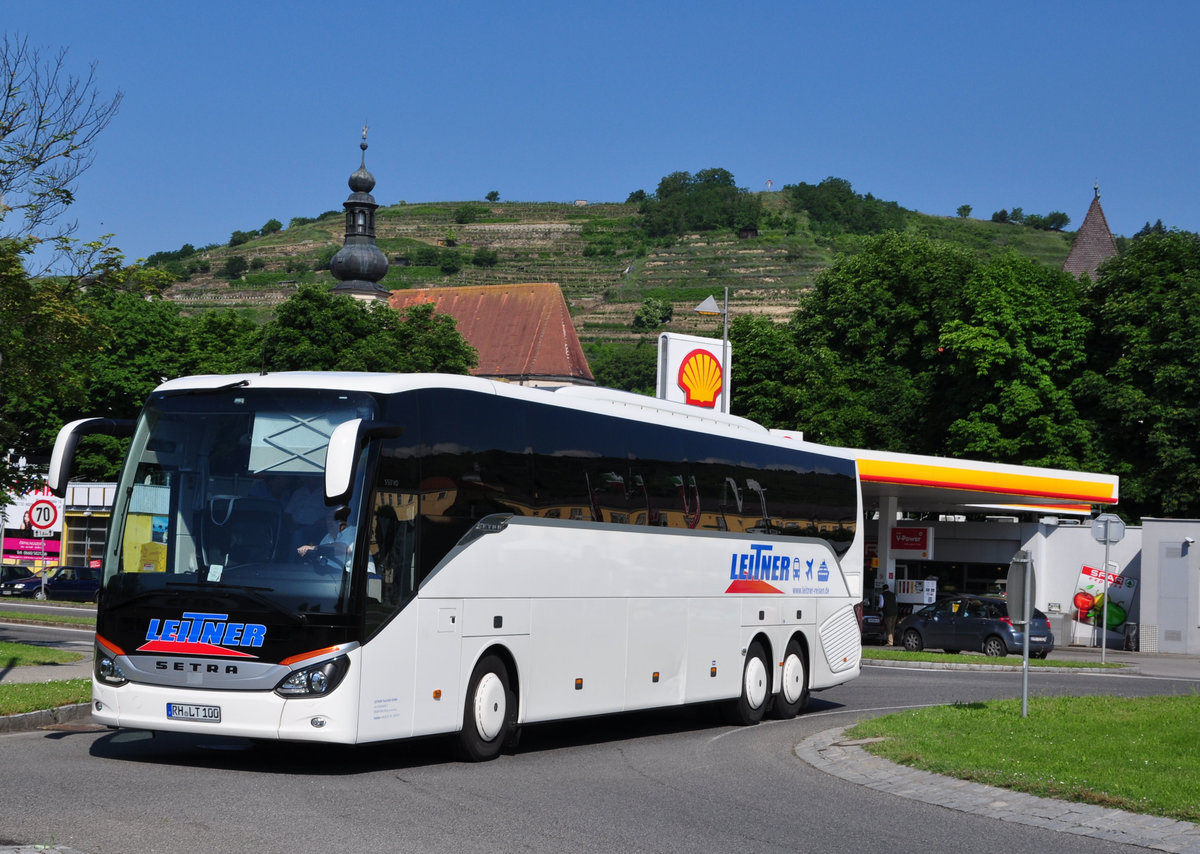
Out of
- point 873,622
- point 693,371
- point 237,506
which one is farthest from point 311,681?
point 873,622

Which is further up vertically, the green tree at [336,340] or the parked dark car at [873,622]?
the green tree at [336,340]

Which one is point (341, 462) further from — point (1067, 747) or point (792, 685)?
point (792, 685)

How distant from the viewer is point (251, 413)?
37.8 ft

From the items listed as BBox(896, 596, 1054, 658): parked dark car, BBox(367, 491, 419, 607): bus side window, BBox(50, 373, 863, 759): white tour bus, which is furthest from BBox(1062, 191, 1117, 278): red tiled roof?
BBox(367, 491, 419, 607): bus side window

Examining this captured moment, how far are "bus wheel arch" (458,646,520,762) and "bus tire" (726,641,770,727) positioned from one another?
4.87 metres

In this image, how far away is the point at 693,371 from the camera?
1321 inches

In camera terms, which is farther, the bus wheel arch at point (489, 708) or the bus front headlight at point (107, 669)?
the bus wheel arch at point (489, 708)

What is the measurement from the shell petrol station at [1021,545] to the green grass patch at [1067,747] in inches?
681

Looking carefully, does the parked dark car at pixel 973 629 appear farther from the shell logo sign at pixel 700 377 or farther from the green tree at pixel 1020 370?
the green tree at pixel 1020 370

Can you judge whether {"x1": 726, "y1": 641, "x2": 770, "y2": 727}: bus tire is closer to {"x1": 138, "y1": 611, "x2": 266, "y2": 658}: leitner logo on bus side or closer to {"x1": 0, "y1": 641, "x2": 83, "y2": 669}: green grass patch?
{"x1": 138, "y1": 611, "x2": 266, "y2": 658}: leitner logo on bus side

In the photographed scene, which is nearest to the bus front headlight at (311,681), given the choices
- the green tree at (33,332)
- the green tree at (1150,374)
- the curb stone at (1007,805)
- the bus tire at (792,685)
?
the curb stone at (1007,805)

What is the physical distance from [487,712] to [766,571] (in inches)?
239

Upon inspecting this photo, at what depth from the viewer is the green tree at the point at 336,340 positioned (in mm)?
64875

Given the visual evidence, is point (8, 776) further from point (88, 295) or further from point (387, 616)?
point (88, 295)
